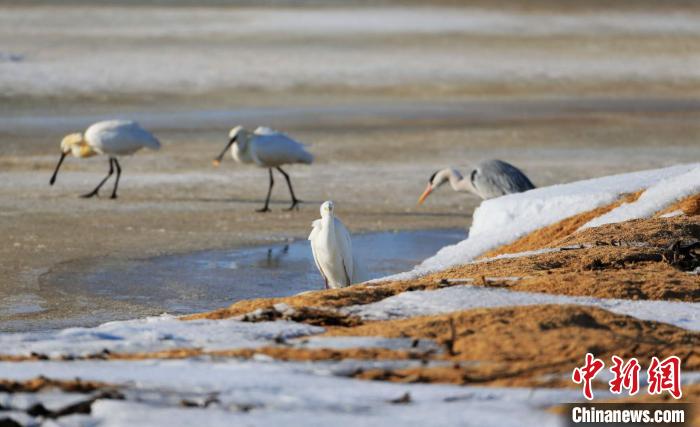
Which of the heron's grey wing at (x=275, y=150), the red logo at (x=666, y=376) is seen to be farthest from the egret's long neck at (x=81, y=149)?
the red logo at (x=666, y=376)

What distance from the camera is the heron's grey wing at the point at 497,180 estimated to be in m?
11.9

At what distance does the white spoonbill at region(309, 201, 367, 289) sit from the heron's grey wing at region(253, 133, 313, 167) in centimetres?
465

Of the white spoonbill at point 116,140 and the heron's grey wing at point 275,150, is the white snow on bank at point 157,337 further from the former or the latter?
the white spoonbill at point 116,140

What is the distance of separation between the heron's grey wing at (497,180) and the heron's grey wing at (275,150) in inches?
85.2

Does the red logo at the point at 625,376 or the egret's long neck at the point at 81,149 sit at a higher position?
the egret's long neck at the point at 81,149

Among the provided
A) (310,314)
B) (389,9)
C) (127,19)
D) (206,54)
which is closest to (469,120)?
(206,54)

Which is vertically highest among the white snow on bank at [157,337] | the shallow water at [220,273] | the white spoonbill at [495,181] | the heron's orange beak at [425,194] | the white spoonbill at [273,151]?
the white spoonbill at [273,151]

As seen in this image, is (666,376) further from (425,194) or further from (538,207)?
(425,194)

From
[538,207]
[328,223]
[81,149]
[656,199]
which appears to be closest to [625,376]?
[328,223]

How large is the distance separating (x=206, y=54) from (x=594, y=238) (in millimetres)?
20235

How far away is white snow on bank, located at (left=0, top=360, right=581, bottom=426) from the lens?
14.3 feet


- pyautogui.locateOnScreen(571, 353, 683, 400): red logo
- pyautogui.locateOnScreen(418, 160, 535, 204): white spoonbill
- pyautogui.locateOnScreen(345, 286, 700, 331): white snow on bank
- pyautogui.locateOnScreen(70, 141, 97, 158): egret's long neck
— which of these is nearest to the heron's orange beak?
pyautogui.locateOnScreen(418, 160, 535, 204): white spoonbill

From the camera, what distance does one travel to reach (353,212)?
1240 centimetres

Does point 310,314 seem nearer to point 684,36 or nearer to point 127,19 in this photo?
point 684,36
